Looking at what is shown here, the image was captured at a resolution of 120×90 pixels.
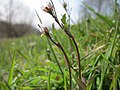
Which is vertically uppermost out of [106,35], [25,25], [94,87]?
[25,25]

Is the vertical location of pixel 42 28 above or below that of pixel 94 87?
above

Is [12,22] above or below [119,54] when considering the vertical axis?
above

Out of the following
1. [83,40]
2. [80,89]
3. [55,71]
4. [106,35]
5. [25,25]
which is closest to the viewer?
[80,89]

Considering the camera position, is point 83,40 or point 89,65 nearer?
point 89,65

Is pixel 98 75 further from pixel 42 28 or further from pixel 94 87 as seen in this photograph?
pixel 42 28

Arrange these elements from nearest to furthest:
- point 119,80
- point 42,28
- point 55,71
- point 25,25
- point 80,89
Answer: point 42,28 < point 80,89 < point 119,80 < point 55,71 < point 25,25

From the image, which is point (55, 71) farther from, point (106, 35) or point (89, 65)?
point (106, 35)

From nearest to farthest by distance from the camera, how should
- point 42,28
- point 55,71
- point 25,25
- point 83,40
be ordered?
point 42,28 < point 55,71 < point 83,40 < point 25,25

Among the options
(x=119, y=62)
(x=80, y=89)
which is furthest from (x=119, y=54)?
(x=80, y=89)

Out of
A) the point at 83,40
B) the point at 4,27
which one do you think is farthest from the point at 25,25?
the point at 83,40
